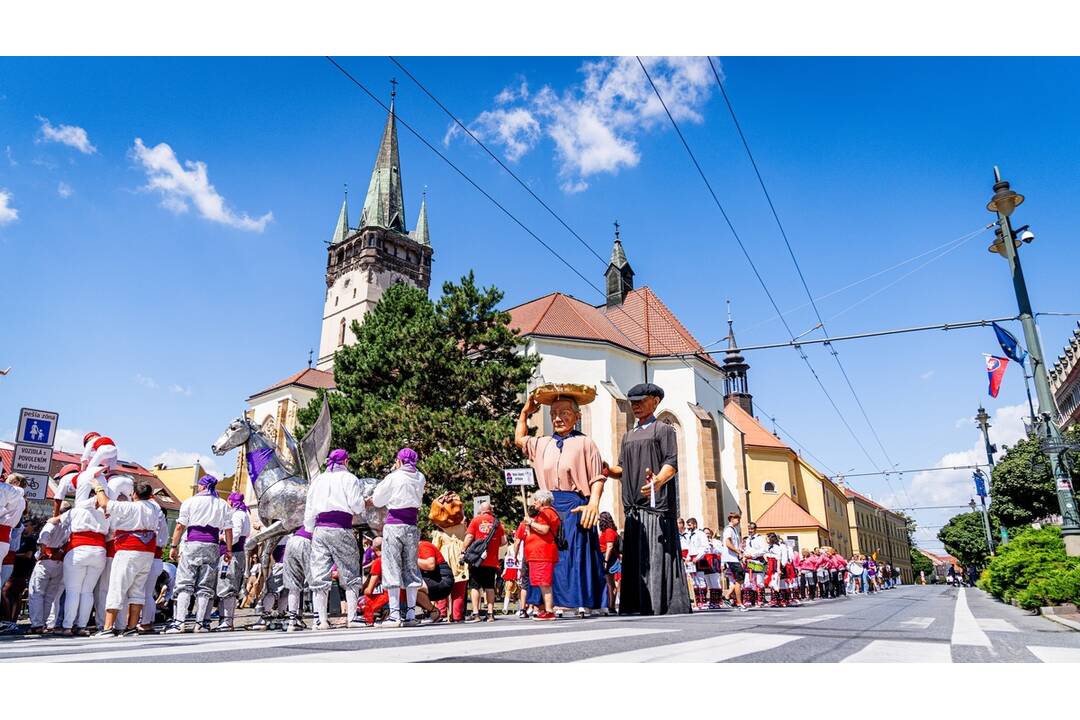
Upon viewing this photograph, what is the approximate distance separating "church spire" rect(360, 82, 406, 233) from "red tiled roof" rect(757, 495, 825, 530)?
4543 cm

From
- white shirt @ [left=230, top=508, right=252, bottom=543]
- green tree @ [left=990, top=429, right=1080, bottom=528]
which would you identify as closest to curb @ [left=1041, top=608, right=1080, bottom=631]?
white shirt @ [left=230, top=508, right=252, bottom=543]

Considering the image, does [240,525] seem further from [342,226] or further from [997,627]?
[342,226]

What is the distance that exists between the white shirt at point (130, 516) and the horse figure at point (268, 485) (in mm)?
2770

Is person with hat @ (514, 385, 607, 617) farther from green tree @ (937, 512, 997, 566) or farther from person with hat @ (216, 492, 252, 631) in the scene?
green tree @ (937, 512, 997, 566)

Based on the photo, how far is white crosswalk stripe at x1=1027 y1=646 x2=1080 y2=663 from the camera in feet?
10.7

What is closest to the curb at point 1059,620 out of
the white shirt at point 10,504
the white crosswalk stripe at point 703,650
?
the white crosswalk stripe at point 703,650

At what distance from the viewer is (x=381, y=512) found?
41.4 ft

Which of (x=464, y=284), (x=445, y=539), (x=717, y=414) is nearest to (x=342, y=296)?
(x=717, y=414)

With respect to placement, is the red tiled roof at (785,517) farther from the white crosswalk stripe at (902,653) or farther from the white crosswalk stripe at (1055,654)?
the white crosswalk stripe at (902,653)

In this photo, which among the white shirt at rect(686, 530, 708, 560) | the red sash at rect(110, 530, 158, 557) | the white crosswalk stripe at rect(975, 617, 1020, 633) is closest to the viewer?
the white crosswalk stripe at rect(975, 617, 1020, 633)

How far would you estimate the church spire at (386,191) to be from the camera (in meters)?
70.3

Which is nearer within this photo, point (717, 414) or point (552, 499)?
point (552, 499)
